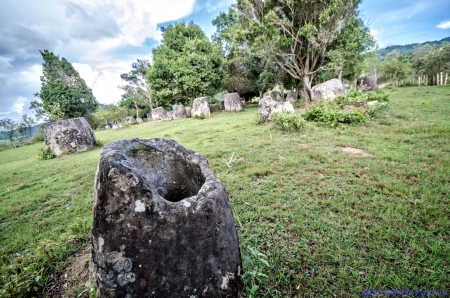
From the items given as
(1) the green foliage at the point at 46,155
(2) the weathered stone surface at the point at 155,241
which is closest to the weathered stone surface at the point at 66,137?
(1) the green foliage at the point at 46,155

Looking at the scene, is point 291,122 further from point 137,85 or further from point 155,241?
point 137,85

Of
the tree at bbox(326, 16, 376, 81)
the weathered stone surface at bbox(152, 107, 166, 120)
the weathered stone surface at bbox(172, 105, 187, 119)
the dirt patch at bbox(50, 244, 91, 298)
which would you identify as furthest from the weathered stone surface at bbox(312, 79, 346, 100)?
the weathered stone surface at bbox(152, 107, 166, 120)

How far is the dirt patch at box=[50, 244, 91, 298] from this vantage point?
6.95 feet

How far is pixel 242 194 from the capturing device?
12.4ft

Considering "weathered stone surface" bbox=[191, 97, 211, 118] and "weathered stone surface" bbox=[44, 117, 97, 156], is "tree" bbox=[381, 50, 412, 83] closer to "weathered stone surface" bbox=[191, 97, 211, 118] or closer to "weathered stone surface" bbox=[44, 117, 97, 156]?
"weathered stone surface" bbox=[191, 97, 211, 118]

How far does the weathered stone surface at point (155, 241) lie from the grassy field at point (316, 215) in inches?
25.1

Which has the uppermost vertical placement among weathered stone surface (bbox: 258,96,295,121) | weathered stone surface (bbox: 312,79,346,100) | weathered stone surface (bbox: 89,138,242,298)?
weathered stone surface (bbox: 312,79,346,100)

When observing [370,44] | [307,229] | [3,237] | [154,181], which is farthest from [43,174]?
[370,44]

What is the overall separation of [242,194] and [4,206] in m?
5.47

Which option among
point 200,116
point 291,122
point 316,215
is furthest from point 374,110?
point 200,116

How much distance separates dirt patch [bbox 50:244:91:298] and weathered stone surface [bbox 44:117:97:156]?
31.3ft

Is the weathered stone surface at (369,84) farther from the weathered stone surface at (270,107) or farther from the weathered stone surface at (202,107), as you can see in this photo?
the weathered stone surface at (202,107)

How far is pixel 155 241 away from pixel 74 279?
1723mm

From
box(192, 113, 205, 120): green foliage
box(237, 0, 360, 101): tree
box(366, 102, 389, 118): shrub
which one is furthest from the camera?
box(192, 113, 205, 120): green foliage
